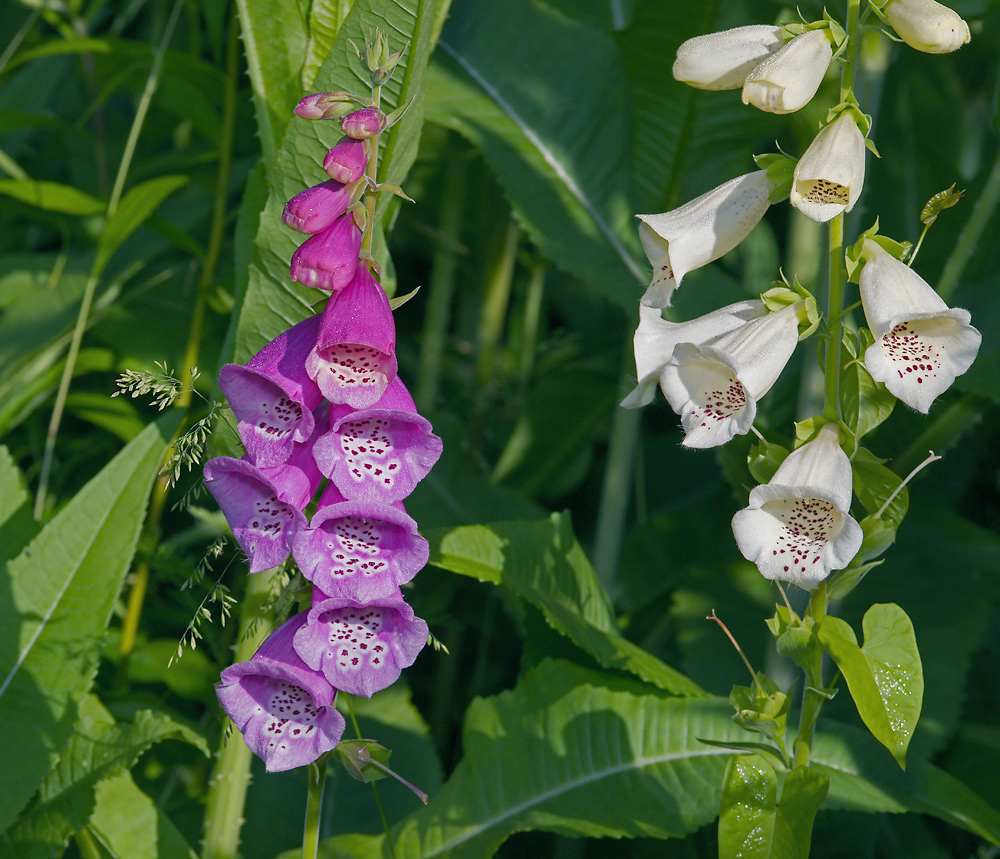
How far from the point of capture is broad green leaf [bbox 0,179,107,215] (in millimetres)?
1310

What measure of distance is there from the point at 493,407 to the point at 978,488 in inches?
37.1

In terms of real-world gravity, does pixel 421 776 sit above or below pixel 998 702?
above

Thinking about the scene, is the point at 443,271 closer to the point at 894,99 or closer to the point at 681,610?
the point at 681,610

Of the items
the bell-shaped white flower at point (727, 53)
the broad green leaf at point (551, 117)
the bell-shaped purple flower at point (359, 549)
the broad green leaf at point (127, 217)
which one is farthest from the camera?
the broad green leaf at point (551, 117)

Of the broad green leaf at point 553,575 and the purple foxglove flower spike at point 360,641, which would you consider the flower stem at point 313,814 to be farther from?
the broad green leaf at point 553,575

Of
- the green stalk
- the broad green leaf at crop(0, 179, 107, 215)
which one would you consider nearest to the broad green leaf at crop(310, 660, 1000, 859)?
the green stalk

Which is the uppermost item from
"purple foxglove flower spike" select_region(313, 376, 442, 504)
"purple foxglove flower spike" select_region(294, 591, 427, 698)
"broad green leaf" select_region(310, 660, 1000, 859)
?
"purple foxglove flower spike" select_region(313, 376, 442, 504)

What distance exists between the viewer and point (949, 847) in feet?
4.73

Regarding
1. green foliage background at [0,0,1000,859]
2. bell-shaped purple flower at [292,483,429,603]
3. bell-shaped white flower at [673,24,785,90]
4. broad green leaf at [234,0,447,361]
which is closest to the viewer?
bell-shaped purple flower at [292,483,429,603]

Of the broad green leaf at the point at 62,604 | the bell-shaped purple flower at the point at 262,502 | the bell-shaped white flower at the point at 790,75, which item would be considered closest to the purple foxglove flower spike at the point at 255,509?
the bell-shaped purple flower at the point at 262,502

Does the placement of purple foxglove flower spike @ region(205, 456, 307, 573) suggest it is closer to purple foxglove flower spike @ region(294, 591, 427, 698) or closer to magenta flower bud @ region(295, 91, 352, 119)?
purple foxglove flower spike @ region(294, 591, 427, 698)

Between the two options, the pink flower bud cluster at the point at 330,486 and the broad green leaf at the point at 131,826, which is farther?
the broad green leaf at the point at 131,826

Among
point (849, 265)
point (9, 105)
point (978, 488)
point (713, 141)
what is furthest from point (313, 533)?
point (978, 488)

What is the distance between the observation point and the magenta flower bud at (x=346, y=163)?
677mm
